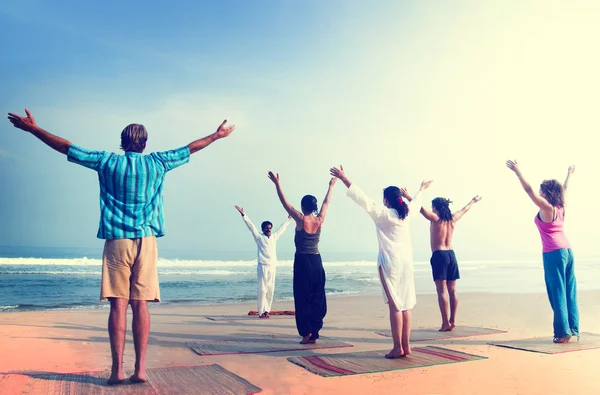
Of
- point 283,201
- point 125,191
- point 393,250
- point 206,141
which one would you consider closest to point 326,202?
point 283,201

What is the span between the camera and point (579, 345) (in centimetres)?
624

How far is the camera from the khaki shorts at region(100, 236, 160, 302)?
13.5 ft

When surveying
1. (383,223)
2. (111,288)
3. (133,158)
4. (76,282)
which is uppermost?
(133,158)

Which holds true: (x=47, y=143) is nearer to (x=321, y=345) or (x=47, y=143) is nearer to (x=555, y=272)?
(x=321, y=345)

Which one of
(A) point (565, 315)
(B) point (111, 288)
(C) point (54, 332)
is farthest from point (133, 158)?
(A) point (565, 315)

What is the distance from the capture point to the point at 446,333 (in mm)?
7441

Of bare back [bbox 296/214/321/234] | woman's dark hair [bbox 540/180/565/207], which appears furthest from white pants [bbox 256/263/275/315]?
woman's dark hair [bbox 540/180/565/207]

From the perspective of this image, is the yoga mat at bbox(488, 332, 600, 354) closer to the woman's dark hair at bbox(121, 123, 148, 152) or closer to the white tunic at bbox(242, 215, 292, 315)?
the white tunic at bbox(242, 215, 292, 315)

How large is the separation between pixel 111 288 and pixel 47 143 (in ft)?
4.36

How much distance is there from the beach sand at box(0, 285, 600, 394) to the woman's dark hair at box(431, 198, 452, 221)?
1908mm

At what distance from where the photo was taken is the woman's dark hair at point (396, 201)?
18.2 ft

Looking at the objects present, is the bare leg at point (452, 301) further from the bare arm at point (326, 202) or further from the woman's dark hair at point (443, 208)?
the bare arm at point (326, 202)

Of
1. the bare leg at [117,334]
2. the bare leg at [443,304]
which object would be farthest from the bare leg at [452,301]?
the bare leg at [117,334]

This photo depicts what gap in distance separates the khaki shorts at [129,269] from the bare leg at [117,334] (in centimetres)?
8
